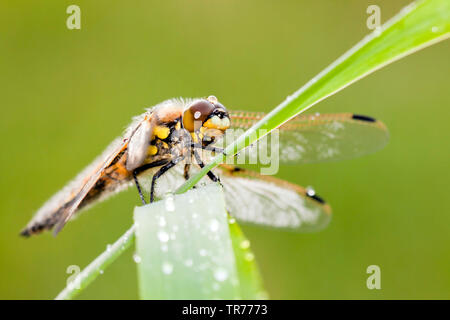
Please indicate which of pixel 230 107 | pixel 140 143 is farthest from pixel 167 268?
pixel 230 107

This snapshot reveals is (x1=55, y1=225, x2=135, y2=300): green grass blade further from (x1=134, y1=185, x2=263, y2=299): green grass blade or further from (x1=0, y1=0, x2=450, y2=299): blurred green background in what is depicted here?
(x1=0, y1=0, x2=450, y2=299): blurred green background

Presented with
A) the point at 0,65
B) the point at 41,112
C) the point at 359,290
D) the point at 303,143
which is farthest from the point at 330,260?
the point at 0,65

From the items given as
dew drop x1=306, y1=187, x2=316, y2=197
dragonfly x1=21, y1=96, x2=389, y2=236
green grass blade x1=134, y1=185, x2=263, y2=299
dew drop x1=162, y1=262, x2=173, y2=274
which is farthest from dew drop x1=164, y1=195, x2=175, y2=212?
dew drop x1=306, y1=187, x2=316, y2=197

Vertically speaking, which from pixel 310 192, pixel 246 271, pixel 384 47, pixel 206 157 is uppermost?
pixel 384 47

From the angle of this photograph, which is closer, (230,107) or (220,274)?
(220,274)

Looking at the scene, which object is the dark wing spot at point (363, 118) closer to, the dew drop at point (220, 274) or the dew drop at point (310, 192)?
the dew drop at point (310, 192)

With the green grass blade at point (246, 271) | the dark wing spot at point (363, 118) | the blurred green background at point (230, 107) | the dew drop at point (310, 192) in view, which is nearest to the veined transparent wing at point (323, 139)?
the dark wing spot at point (363, 118)

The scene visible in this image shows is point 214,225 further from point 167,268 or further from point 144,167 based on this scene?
point 144,167
